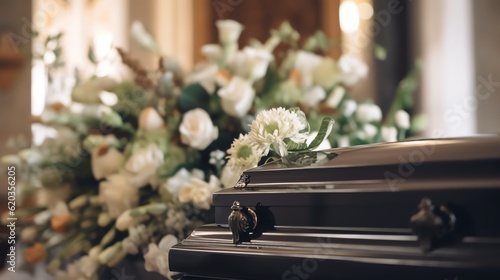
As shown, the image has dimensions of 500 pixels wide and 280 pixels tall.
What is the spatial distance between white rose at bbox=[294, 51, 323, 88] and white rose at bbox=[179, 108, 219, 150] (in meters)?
0.34

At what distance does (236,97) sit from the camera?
3.91 feet

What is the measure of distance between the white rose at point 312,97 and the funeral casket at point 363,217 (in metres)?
0.64

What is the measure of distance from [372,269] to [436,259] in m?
0.06

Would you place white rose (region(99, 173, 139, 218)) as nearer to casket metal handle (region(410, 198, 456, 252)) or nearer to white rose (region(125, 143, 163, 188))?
white rose (region(125, 143, 163, 188))

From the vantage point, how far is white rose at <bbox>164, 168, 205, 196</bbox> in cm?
110

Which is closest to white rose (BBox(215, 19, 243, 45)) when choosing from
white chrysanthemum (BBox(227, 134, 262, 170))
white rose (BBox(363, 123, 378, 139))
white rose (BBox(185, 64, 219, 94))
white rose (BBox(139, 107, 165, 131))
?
white rose (BBox(185, 64, 219, 94))

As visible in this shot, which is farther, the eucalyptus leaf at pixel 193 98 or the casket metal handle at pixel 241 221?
the eucalyptus leaf at pixel 193 98

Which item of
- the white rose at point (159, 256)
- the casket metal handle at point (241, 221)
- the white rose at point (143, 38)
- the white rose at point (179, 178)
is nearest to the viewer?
the casket metal handle at point (241, 221)

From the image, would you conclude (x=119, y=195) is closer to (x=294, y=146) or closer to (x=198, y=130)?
(x=198, y=130)

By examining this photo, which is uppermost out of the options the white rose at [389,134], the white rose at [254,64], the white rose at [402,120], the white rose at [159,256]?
the white rose at [254,64]

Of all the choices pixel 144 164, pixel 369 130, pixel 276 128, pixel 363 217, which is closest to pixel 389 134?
pixel 369 130

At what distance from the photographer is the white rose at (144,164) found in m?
1.16

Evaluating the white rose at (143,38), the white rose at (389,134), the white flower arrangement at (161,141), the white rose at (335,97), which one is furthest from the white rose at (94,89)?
the white rose at (389,134)

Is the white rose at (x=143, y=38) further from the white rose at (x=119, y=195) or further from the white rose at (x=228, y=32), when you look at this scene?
the white rose at (x=119, y=195)
